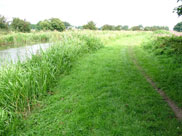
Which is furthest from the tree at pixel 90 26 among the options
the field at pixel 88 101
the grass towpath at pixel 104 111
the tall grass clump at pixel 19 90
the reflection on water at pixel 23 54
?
the grass towpath at pixel 104 111

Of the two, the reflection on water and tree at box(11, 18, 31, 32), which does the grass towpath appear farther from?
tree at box(11, 18, 31, 32)

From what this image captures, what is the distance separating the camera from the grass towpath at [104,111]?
288cm

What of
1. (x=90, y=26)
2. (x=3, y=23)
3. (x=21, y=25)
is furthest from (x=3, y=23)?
(x=90, y=26)

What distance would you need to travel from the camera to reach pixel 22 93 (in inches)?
150

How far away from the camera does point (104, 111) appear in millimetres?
3434

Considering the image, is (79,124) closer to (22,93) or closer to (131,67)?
(22,93)

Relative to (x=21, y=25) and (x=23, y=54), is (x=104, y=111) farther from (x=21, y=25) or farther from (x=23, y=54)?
(x=21, y=25)

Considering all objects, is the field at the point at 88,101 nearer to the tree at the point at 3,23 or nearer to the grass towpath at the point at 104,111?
the grass towpath at the point at 104,111

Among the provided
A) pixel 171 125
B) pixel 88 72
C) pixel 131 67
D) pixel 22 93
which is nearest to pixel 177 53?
pixel 131 67

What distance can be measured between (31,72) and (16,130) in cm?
184

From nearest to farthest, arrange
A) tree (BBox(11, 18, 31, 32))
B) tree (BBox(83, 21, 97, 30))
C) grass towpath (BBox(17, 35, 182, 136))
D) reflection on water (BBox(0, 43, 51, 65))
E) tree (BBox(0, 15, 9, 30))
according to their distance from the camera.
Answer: grass towpath (BBox(17, 35, 182, 136)), reflection on water (BBox(0, 43, 51, 65)), tree (BBox(0, 15, 9, 30)), tree (BBox(11, 18, 31, 32)), tree (BBox(83, 21, 97, 30))

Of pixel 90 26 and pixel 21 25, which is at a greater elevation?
pixel 90 26

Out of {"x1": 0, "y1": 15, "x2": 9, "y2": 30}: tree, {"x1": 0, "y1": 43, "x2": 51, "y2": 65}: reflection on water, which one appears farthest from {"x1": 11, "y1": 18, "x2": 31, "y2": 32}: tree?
{"x1": 0, "y1": 43, "x2": 51, "y2": 65}: reflection on water

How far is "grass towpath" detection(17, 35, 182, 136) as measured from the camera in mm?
2883
